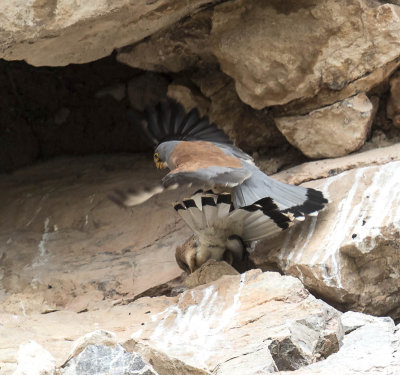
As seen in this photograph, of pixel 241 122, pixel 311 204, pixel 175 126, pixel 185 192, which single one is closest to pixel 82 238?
pixel 185 192

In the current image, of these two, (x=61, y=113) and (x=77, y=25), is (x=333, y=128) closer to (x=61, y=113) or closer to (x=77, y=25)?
(x=77, y=25)

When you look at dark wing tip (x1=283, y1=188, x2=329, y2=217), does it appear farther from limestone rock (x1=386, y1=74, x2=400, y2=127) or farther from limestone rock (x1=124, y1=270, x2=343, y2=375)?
limestone rock (x1=386, y1=74, x2=400, y2=127)

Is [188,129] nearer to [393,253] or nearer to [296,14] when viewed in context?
[296,14]

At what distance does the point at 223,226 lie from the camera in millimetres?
4082

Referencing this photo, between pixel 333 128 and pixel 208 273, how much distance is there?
1.26 meters

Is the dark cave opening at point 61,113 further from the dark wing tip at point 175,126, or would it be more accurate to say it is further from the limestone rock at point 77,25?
the limestone rock at point 77,25

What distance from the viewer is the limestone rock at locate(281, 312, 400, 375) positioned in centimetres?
248

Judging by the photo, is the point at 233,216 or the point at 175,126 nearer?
the point at 233,216

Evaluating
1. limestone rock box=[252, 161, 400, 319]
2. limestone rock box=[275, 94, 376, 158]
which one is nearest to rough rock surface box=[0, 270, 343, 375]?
limestone rock box=[252, 161, 400, 319]

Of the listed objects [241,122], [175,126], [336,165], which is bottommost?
[336,165]

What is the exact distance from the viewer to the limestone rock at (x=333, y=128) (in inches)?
180

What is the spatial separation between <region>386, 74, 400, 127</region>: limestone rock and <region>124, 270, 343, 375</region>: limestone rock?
1.64m

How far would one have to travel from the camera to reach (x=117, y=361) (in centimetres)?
257

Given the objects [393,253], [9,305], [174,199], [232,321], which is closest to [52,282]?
[9,305]
